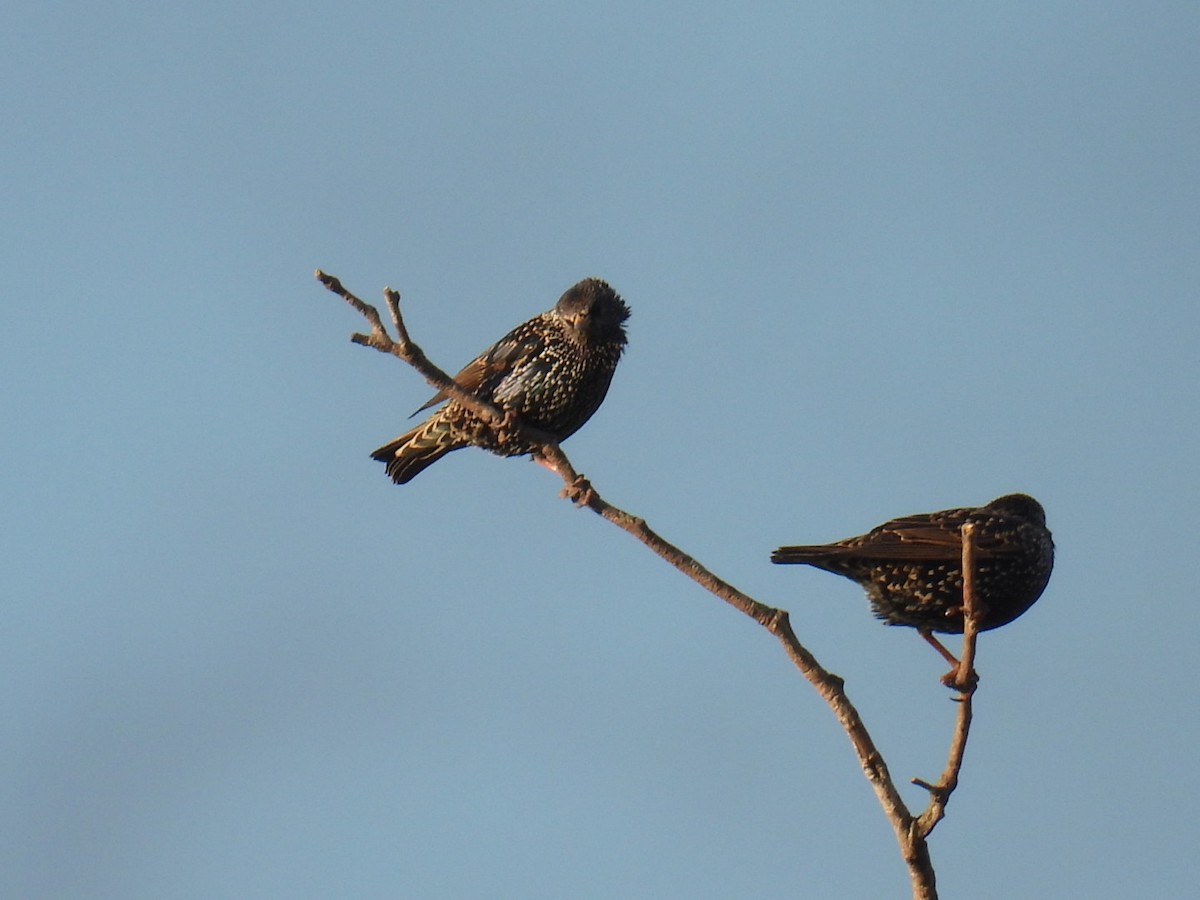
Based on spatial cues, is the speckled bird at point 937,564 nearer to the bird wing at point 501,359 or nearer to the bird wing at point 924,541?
the bird wing at point 924,541

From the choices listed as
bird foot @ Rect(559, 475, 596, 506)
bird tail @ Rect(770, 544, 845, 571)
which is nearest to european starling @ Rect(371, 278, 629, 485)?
bird tail @ Rect(770, 544, 845, 571)

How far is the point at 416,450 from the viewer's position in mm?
10086

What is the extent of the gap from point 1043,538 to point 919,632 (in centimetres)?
87

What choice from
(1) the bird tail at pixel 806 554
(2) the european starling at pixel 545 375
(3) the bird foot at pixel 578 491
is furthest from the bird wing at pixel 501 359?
(3) the bird foot at pixel 578 491

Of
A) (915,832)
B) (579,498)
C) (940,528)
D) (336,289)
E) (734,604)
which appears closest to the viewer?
(915,832)

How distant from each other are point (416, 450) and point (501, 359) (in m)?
0.86

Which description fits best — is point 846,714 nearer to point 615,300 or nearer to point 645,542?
point 645,542

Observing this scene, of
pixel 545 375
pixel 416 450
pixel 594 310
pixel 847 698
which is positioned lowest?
pixel 847 698

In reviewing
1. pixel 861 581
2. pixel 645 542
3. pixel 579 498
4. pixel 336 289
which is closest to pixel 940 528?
pixel 861 581

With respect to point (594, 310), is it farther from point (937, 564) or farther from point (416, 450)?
point (937, 564)

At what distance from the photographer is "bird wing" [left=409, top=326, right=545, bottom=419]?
9.68 metres

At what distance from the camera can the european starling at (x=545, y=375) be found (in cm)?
953

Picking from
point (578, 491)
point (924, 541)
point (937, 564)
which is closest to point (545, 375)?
point (924, 541)

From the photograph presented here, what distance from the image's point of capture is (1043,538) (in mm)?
8305
